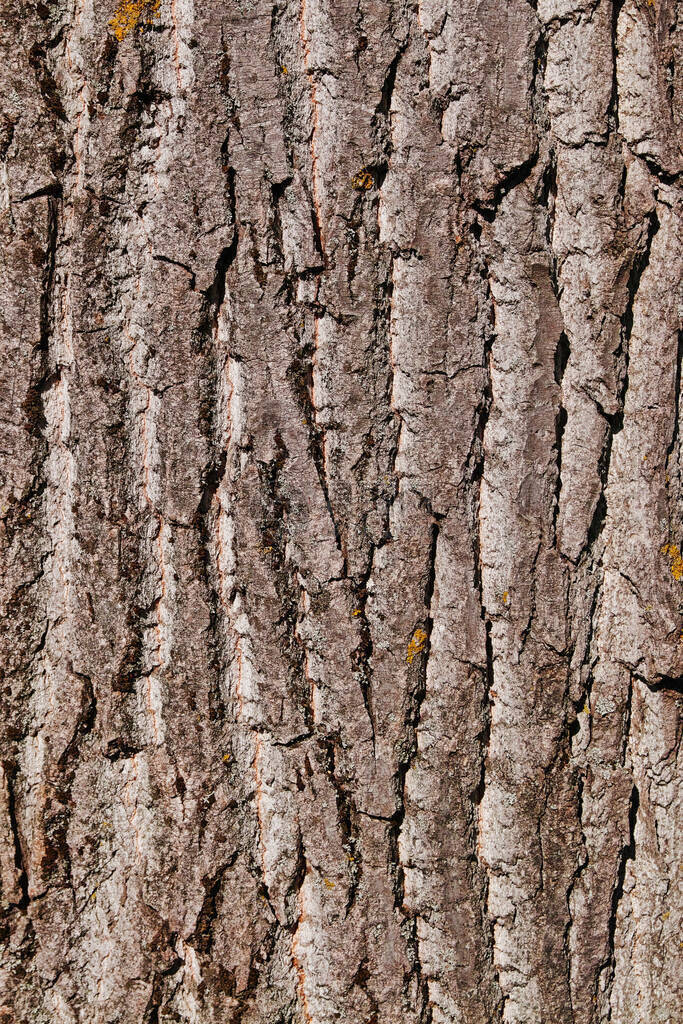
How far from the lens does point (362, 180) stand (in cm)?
130

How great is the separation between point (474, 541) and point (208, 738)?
23.8 inches

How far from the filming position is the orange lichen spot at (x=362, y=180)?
1.30 meters

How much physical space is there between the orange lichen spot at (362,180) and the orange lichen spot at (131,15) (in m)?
0.43

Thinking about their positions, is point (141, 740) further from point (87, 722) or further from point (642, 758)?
point (642, 758)

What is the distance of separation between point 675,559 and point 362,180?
0.90m

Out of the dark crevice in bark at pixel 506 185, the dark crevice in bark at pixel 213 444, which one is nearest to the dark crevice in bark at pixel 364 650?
the dark crevice in bark at pixel 213 444

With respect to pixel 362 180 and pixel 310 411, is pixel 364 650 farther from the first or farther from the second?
pixel 362 180

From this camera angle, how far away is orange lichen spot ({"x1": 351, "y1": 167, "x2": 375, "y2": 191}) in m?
1.30

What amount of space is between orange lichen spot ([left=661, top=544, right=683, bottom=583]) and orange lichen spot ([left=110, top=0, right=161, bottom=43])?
1309 mm

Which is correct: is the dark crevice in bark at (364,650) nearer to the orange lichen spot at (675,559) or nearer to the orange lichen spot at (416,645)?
the orange lichen spot at (416,645)

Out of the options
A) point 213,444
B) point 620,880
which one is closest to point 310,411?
point 213,444

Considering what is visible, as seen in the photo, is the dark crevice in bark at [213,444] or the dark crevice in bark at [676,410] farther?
the dark crevice in bark at [676,410]

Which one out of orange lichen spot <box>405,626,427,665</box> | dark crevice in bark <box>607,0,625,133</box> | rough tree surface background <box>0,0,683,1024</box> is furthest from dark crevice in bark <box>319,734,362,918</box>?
dark crevice in bark <box>607,0,625,133</box>

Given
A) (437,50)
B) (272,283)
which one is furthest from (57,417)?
(437,50)
